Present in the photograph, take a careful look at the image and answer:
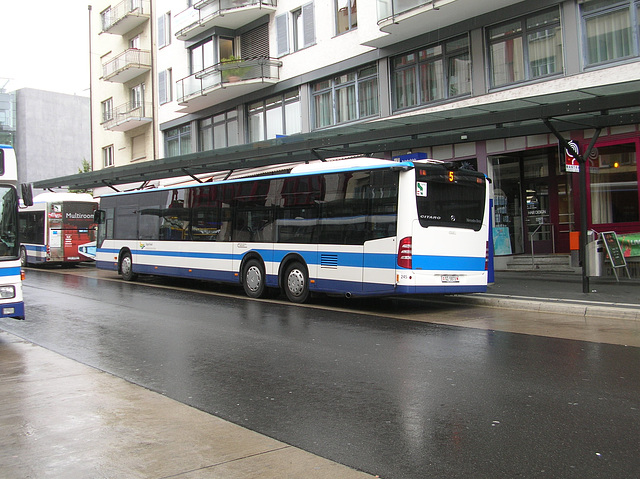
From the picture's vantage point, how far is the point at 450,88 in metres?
19.8

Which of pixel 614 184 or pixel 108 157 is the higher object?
pixel 108 157

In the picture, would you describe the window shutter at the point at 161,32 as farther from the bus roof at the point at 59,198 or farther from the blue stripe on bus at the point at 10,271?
the blue stripe on bus at the point at 10,271

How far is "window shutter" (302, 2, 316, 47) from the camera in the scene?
24938mm

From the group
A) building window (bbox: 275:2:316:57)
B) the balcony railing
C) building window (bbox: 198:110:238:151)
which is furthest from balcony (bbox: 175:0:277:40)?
the balcony railing

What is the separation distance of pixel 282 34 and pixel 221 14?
3.14m

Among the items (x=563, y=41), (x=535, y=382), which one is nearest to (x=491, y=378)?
(x=535, y=382)

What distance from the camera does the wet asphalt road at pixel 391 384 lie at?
437 cm

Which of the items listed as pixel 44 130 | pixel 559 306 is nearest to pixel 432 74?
pixel 559 306

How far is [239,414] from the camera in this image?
541cm

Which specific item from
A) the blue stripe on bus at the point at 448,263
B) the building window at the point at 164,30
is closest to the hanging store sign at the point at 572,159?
the blue stripe on bus at the point at 448,263

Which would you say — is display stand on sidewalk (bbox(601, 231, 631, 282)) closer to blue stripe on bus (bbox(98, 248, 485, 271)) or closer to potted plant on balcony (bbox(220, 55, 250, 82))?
blue stripe on bus (bbox(98, 248, 485, 271))

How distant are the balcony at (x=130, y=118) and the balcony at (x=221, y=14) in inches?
264

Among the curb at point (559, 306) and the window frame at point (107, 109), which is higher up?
the window frame at point (107, 109)

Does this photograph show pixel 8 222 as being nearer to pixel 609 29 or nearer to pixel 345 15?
pixel 609 29
